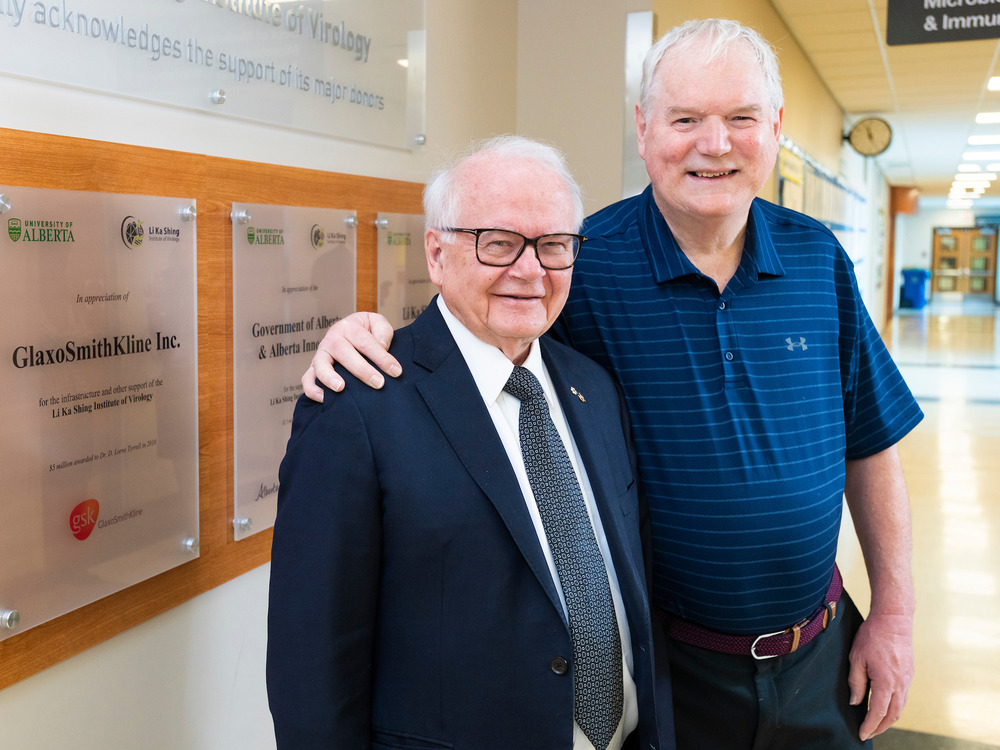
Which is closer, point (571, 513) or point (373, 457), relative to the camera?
point (373, 457)

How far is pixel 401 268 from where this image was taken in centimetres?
245

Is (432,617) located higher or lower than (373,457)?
lower

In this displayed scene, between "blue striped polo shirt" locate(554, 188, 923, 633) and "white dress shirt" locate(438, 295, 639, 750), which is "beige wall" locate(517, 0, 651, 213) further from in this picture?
"white dress shirt" locate(438, 295, 639, 750)

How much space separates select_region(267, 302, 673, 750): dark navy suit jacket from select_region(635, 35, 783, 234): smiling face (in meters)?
0.62

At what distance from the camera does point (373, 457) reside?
4.13 ft

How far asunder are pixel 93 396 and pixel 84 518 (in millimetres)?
207

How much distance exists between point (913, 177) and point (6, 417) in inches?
838

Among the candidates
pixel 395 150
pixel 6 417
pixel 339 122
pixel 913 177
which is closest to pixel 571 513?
pixel 6 417

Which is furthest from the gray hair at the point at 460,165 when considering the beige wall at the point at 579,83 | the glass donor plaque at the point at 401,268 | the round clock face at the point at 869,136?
the round clock face at the point at 869,136

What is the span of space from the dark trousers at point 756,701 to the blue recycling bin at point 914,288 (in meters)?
29.6

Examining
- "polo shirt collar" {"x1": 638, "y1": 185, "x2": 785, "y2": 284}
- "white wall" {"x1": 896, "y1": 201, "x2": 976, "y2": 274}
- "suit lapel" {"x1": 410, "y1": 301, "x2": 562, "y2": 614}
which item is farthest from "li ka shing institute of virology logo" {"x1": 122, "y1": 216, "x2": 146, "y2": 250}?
"white wall" {"x1": 896, "y1": 201, "x2": 976, "y2": 274}

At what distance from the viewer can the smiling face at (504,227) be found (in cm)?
136

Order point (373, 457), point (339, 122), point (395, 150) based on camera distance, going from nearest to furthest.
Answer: point (373, 457) < point (339, 122) < point (395, 150)

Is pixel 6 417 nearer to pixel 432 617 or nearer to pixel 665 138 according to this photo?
pixel 432 617
